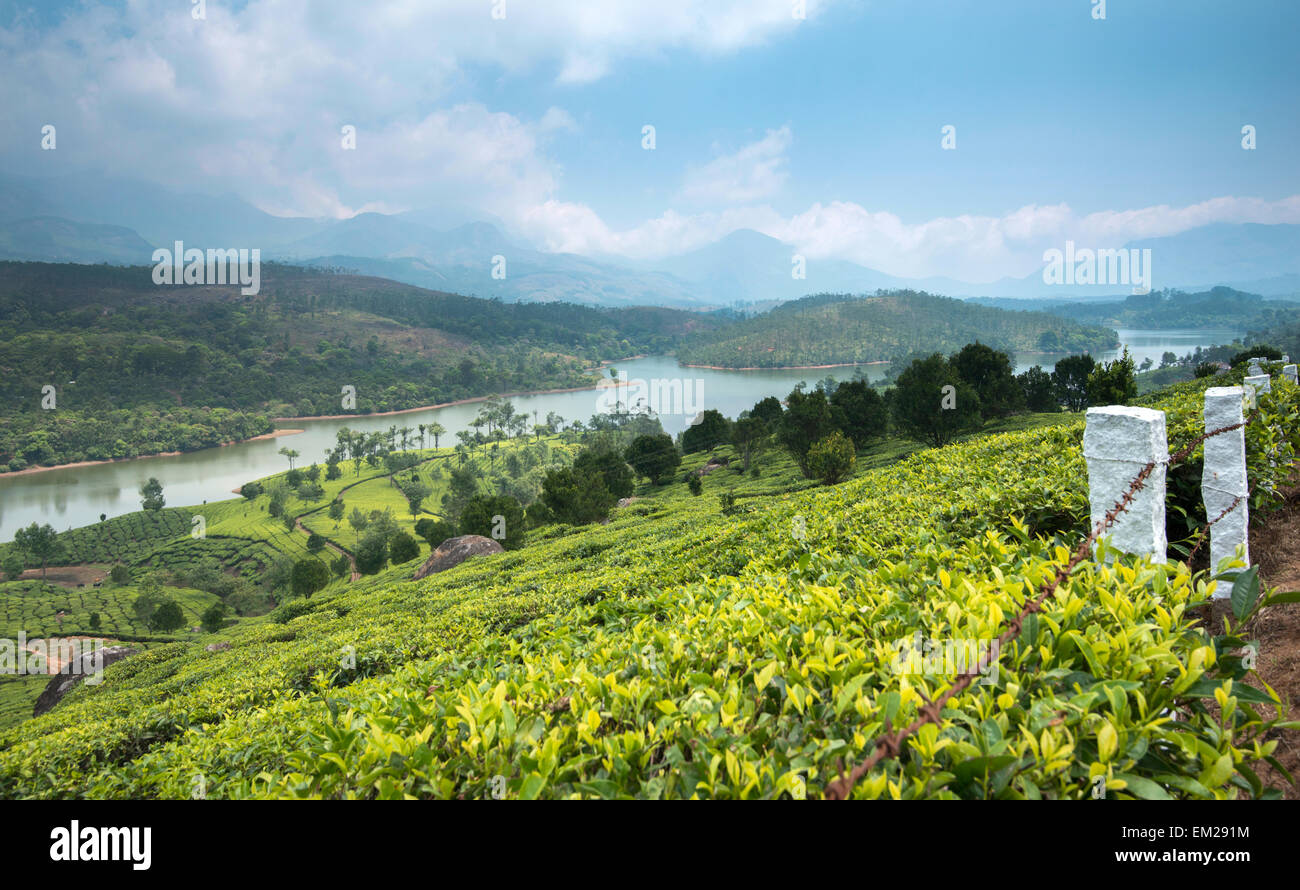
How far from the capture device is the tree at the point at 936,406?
1264 inches

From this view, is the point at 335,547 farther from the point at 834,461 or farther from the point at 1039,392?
the point at 1039,392

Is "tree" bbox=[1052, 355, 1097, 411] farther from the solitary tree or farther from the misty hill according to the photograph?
the misty hill

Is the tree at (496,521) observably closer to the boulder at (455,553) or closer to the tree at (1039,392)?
the boulder at (455,553)

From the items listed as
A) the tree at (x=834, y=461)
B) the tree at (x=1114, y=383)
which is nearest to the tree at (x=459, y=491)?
the tree at (x=834, y=461)

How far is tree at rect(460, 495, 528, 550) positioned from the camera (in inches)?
1213

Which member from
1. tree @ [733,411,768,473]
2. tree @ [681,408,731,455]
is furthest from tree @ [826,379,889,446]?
tree @ [681,408,731,455]

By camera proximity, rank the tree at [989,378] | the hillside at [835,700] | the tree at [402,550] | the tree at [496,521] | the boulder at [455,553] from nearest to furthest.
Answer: the hillside at [835,700], the boulder at [455,553], the tree at [496,521], the tree at [989,378], the tree at [402,550]

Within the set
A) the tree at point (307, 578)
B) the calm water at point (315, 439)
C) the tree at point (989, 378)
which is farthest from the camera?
the calm water at point (315, 439)

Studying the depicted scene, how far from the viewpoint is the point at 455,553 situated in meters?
22.5

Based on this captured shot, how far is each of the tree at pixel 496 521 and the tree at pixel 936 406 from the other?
2294cm

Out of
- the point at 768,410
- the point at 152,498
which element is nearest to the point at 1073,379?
the point at 768,410

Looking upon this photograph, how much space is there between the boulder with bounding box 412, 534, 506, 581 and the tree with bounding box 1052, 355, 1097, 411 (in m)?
42.4

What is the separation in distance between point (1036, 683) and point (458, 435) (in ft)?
326
